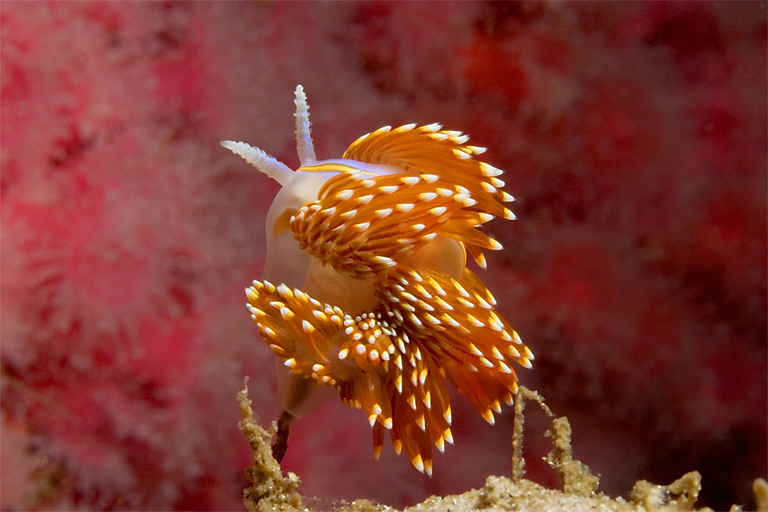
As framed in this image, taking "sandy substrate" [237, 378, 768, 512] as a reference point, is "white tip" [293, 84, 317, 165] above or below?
above

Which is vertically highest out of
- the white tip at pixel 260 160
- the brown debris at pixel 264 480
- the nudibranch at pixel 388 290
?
the white tip at pixel 260 160

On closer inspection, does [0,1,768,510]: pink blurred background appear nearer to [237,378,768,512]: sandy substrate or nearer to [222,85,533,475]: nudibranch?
[222,85,533,475]: nudibranch

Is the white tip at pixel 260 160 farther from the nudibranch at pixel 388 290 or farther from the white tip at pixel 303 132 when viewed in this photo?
the white tip at pixel 303 132

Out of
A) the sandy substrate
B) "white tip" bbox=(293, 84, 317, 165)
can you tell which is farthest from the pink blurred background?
the sandy substrate

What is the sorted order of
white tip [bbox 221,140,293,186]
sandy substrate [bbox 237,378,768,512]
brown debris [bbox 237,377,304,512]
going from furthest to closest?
white tip [bbox 221,140,293,186] → brown debris [bbox 237,377,304,512] → sandy substrate [bbox 237,378,768,512]

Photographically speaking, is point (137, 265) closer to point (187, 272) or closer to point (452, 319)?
point (187, 272)

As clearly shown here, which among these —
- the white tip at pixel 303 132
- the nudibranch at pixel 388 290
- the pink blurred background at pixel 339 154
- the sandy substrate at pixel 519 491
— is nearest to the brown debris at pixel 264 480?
the sandy substrate at pixel 519 491

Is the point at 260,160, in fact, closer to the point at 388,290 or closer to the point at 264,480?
Result: the point at 388,290
